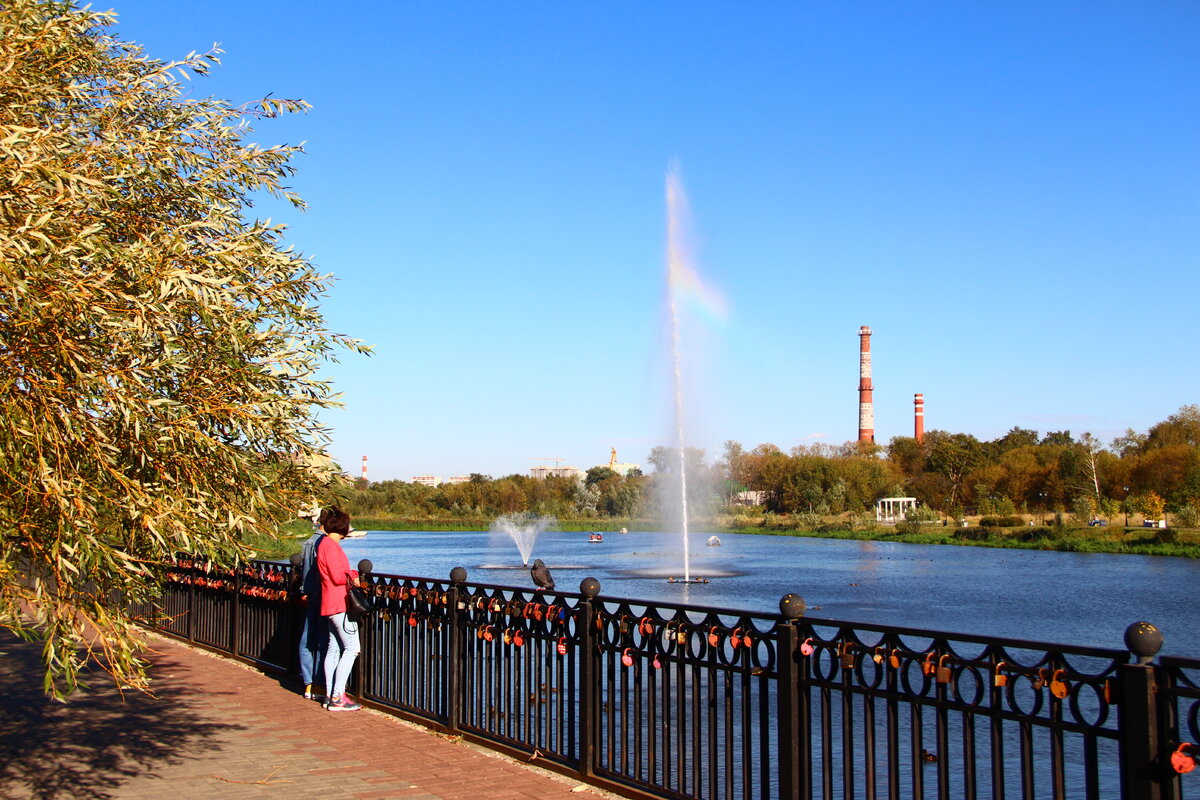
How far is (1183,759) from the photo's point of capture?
12.2 feet

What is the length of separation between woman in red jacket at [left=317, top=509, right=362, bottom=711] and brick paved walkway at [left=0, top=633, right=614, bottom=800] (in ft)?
0.69

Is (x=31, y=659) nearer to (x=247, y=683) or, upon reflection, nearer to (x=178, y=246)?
(x=247, y=683)

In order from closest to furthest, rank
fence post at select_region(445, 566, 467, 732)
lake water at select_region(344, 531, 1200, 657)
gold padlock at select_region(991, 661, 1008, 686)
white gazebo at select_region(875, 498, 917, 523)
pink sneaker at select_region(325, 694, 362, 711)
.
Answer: gold padlock at select_region(991, 661, 1008, 686) → fence post at select_region(445, 566, 467, 732) → pink sneaker at select_region(325, 694, 362, 711) → lake water at select_region(344, 531, 1200, 657) → white gazebo at select_region(875, 498, 917, 523)

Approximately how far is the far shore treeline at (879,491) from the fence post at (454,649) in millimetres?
58420

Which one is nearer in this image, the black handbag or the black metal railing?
the black metal railing

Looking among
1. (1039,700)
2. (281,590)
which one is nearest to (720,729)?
(281,590)

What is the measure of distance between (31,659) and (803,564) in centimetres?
3862

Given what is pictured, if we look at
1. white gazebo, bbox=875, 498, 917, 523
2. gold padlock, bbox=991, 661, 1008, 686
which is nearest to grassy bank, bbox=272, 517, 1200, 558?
white gazebo, bbox=875, 498, 917, 523

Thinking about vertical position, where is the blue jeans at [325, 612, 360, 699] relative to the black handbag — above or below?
below

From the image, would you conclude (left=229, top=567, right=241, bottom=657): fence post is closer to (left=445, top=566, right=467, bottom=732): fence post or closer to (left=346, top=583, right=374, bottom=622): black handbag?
(left=346, top=583, right=374, bottom=622): black handbag

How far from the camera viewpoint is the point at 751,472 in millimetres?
113562

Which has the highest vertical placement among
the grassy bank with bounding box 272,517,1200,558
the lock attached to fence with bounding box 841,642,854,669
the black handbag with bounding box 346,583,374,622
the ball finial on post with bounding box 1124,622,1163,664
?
the ball finial on post with bounding box 1124,622,1163,664

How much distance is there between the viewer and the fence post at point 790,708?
521 cm

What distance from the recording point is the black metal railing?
4008mm
